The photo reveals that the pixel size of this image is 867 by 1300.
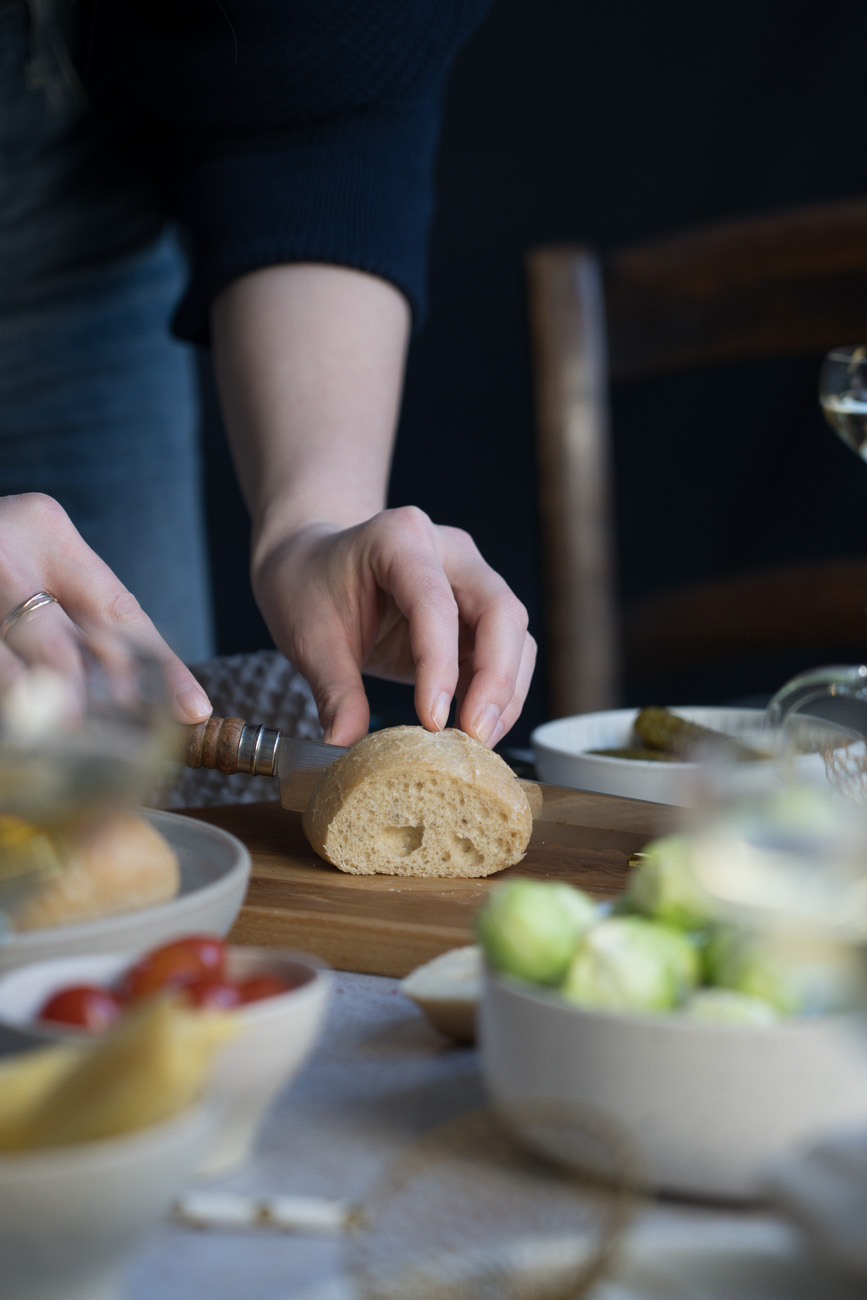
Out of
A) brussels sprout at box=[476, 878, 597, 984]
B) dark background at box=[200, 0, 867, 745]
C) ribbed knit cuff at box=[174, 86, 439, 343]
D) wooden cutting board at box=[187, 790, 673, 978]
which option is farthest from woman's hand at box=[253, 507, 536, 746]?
dark background at box=[200, 0, 867, 745]

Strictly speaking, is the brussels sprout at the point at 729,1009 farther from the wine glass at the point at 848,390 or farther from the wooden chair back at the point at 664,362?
the wooden chair back at the point at 664,362

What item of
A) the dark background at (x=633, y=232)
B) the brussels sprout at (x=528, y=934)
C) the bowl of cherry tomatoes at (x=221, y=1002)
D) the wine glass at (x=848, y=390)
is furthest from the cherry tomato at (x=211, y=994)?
the dark background at (x=633, y=232)

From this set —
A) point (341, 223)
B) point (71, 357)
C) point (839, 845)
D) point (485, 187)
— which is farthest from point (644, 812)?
point (485, 187)

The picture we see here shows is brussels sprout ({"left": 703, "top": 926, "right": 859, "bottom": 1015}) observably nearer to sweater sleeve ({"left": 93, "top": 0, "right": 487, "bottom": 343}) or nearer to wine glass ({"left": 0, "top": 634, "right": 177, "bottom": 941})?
wine glass ({"left": 0, "top": 634, "right": 177, "bottom": 941})

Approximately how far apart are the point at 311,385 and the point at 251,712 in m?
0.36

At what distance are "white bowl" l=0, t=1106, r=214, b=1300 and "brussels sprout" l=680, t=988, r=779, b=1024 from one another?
0.61ft

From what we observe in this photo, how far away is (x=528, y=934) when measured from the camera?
0.54m

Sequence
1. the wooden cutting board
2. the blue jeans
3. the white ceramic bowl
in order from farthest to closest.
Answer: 1. the blue jeans
2. the white ceramic bowl
3. the wooden cutting board

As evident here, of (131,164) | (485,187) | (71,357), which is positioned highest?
(485,187)

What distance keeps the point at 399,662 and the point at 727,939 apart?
32.2 inches

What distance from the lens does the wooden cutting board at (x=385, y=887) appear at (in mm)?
849

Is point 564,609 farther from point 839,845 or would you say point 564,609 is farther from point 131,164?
point 839,845

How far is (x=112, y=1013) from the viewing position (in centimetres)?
52

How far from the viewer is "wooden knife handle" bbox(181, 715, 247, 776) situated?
1.10 m
